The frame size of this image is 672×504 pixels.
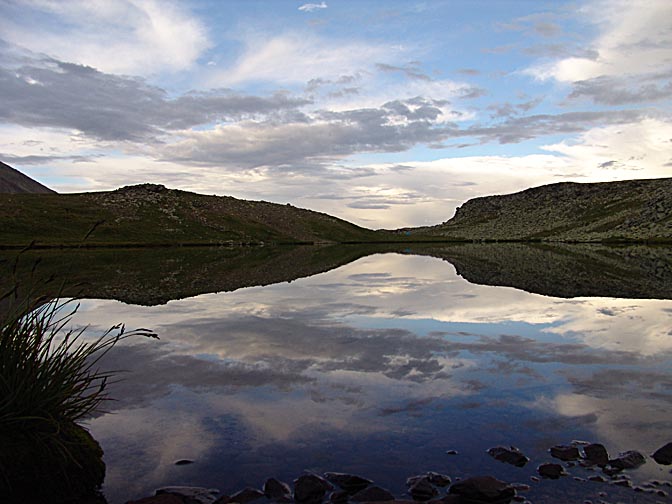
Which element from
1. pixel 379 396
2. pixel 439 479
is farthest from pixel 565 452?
pixel 379 396

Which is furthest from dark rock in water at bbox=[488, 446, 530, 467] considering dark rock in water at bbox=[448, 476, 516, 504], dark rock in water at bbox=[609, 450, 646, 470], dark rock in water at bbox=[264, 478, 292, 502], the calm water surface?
dark rock in water at bbox=[264, 478, 292, 502]

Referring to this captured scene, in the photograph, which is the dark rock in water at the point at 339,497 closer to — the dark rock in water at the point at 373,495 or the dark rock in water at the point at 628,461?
the dark rock in water at the point at 373,495

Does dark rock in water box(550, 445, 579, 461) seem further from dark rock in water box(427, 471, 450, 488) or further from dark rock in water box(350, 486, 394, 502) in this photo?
dark rock in water box(350, 486, 394, 502)

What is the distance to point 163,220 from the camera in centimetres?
15350

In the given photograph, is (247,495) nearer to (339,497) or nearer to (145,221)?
(339,497)

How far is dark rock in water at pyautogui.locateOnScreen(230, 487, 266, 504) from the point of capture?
807 centimetres

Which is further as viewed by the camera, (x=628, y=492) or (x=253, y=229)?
(x=253, y=229)

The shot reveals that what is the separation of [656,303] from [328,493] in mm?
28143

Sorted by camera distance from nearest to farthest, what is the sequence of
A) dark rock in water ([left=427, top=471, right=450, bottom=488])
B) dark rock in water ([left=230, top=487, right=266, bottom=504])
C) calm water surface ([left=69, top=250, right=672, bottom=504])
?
dark rock in water ([left=230, top=487, right=266, bottom=504]), dark rock in water ([left=427, top=471, right=450, bottom=488]), calm water surface ([left=69, top=250, right=672, bottom=504])

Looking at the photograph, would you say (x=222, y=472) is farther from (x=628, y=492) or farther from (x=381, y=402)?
(x=628, y=492)

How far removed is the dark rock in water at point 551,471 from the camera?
876 cm

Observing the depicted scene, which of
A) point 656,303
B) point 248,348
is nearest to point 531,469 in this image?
point 248,348

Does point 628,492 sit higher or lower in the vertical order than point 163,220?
lower

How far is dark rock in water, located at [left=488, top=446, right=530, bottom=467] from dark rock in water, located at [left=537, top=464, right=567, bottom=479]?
14.5 inches
